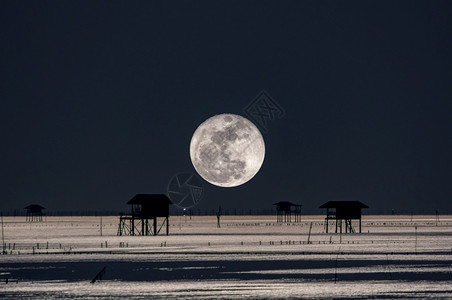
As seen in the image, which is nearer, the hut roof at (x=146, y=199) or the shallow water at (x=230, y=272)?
the shallow water at (x=230, y=272)

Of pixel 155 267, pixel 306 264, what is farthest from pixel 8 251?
pixel 306 264

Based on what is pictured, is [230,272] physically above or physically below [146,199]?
below

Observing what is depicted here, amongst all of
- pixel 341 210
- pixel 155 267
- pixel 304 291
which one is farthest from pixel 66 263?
pixel 341 210

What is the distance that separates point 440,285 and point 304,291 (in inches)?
344

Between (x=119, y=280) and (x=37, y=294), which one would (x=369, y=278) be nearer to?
(x=119, y=280)

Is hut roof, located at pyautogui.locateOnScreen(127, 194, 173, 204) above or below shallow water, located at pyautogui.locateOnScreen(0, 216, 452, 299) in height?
above

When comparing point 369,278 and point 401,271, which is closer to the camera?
point 369,278

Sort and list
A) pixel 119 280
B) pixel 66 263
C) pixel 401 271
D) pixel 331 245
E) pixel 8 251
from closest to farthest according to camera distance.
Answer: pixel 119 280
pixel 401 271
pixel 66 263
pixel 8 251
pixel 331 245

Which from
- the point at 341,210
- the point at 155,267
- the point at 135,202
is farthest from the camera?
the point at 341,210

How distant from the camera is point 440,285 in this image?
188 feet

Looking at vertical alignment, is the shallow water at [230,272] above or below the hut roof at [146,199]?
below

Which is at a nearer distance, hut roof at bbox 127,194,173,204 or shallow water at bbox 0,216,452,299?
shallow water at bbox 0,216,452,299

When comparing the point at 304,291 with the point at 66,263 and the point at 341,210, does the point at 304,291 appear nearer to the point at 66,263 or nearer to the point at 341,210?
the point at 66,263

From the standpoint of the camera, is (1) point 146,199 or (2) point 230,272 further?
(1) point 146,199
